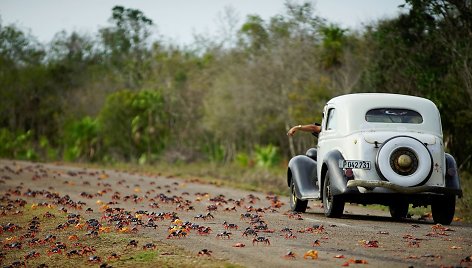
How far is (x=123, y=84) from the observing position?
59062 mm

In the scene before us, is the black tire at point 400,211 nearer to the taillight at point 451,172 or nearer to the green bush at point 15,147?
the taillight at point 451,172

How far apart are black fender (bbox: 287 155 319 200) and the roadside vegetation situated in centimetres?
363

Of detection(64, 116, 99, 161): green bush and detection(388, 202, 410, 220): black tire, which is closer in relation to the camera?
detection(388, 202, 410, 220): black tire

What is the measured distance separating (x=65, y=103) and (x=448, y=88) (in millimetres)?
35227

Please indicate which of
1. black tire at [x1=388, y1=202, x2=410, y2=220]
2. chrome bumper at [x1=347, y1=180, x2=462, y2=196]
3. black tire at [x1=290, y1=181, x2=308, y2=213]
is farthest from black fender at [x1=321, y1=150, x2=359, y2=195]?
black tire at [x1=388, y1=202, x2=410, y2=220]

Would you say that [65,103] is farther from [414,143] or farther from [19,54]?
[414,143]

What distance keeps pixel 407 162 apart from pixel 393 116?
54.3 inches

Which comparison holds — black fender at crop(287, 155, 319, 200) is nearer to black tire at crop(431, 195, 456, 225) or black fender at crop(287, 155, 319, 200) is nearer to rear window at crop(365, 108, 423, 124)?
rear window at crop(365, 108, 423, 124)

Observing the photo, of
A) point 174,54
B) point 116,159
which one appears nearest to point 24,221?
point 116,159

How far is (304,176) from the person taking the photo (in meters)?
16.0

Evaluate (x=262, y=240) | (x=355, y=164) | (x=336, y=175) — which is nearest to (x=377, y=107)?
(x=355, y=164)

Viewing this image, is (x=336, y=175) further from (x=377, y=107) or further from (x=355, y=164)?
(x=377, y=107)

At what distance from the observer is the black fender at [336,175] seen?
13.6 metres

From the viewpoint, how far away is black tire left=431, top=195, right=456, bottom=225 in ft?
45.4
